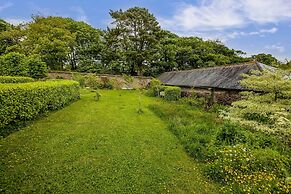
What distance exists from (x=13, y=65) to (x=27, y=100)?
1712 cm

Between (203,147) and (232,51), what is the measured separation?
137 ft

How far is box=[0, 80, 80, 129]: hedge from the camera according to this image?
9.27 metres

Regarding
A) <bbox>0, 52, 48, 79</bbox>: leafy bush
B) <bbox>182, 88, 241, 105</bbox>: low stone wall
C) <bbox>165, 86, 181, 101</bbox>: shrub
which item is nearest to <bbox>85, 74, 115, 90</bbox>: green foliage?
<bbox>0, 52, 48, 79</bbox>: leafy bush

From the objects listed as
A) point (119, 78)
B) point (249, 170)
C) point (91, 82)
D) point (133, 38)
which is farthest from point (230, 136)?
point (133, 38)

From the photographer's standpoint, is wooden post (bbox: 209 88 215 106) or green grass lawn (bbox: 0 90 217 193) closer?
green grass lawn (bbox: 0 90 217 193)

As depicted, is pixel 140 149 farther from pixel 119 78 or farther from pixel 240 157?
pixel 119 78

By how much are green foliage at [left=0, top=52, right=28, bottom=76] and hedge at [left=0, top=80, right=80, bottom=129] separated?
11.6m

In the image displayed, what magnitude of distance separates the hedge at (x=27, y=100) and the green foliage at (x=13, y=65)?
1161 centimetres

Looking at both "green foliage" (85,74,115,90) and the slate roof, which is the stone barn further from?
"green foliage" (85,74,115,90)

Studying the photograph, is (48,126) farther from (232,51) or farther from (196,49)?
(232,51)

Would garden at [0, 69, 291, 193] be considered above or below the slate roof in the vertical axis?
below

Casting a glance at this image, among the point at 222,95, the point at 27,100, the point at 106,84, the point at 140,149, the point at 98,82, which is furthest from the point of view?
the point at 106,84

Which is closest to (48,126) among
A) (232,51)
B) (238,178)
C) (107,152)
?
(107,152)

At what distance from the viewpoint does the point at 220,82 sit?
20.8 meters
